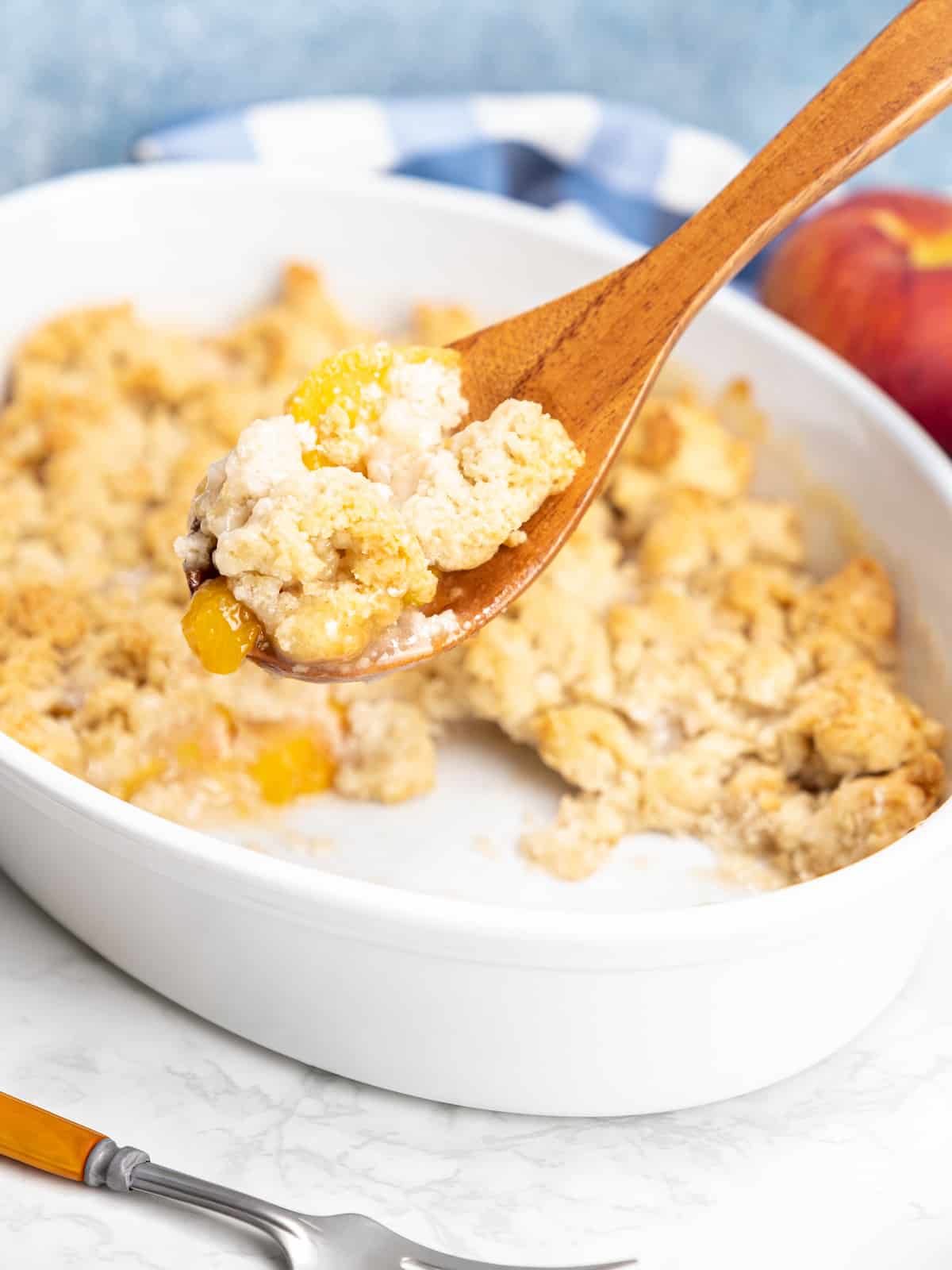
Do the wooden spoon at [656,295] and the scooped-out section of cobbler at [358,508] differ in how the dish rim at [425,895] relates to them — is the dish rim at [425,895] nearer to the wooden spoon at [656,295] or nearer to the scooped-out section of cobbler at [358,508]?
the scooped-out section of cobbler at [358,508]

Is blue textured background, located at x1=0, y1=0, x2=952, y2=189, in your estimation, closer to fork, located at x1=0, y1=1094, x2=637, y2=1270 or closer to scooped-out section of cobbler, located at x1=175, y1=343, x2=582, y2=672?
scooped-out section of cobbler, located at x1=175, y1=343, x2=582, y2=672

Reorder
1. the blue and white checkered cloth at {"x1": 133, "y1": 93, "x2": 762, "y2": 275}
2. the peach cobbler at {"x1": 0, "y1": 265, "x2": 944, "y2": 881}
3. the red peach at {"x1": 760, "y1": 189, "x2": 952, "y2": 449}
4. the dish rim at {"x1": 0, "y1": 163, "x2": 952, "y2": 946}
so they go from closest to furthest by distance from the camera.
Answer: the dish rim at {"x1": 0, "y1": 163, "x2": 952, "y2": 946}, the peach cobbler at {"x1": 0, "y1": 265, "x2": 944, "y2": 881}, the red peach at {"x1": 760, "y1": 189, "x2": 952, "y2": 449}, the blue and white checkered cloth at {"x1": 133, "y1": 93, "x2": 762, "y2": 275}

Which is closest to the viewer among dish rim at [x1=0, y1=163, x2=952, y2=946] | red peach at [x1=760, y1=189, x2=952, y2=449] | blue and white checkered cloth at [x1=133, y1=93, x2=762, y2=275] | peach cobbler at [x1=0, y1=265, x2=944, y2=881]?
dish rim at [x1=0, y1=163, x2=952, y2=946]

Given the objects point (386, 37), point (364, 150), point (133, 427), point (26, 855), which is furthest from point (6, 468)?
point (386, 37)

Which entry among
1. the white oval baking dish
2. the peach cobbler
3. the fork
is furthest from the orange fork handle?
the peach cobbler

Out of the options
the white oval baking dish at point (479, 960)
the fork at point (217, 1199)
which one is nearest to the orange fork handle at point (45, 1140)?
the fork at point (217, 1199)

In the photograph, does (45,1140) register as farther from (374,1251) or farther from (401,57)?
(401,57)
